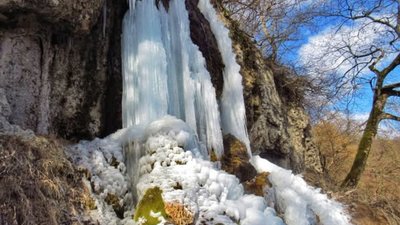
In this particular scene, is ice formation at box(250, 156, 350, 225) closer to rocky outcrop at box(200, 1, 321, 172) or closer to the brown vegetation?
the brown vegetation

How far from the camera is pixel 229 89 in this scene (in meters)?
8.24

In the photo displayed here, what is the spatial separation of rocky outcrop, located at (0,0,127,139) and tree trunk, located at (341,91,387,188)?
6556mm

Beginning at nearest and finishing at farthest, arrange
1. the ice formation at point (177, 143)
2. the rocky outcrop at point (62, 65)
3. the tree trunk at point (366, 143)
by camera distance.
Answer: the ice formation at point (177, 143)
the rocky outcrop at point (62, 65)
the tree trunk at point (366, 143)

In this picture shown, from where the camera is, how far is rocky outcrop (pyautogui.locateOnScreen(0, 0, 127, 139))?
591 cm

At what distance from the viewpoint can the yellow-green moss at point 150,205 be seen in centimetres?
434

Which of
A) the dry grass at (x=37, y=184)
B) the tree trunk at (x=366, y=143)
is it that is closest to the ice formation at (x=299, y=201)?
the dry grass at (x=37, y=184)

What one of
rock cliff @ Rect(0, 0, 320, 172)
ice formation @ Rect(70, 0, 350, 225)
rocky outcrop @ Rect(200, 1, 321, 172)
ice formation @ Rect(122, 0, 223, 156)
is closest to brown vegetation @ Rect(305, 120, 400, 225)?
ice formation @ Rect(70, 0, 350, 225)

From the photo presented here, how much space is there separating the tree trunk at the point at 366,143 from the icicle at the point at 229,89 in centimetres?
419

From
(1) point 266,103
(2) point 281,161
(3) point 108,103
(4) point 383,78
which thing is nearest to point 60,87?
(3) point 108,103

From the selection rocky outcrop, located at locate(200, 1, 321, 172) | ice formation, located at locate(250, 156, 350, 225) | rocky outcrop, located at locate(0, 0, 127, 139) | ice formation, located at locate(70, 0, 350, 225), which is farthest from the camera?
rocky outcrop, located at locate(200, 1, 321, 172)

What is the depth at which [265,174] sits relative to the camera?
6.22 m

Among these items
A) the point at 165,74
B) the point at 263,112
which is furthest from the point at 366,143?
the point at 165,74

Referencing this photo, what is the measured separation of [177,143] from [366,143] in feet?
24.5

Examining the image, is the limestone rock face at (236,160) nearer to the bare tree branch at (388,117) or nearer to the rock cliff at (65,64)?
the rock cliff at (65,64)
